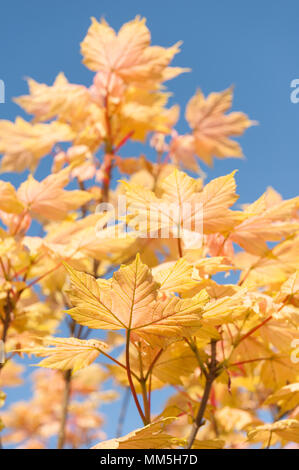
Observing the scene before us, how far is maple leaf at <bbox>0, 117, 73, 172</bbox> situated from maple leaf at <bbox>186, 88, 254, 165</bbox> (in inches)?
17.1

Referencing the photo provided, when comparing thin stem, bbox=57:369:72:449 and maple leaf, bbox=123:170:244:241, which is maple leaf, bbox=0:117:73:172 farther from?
maple leaf, bbox=123:170:244:241

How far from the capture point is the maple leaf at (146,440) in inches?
22.5

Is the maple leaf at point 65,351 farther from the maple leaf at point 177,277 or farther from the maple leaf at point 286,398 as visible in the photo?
the maple leaf at point 286,398

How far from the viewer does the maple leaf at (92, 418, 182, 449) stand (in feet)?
1.87

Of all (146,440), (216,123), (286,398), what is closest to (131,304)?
(146,440)

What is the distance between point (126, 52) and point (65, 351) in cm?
98

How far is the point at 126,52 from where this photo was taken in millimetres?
1326

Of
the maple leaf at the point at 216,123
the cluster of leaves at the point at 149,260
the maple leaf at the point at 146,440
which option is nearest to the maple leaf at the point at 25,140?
the cluster of leaves at the point at 149,260

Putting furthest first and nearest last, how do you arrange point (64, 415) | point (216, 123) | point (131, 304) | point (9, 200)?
point (216, 123), point (64, 415), point (9, 200), point (131, 304)

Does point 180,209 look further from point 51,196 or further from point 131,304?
point 51,196

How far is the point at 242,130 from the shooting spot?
1.56m

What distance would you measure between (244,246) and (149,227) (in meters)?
0.19

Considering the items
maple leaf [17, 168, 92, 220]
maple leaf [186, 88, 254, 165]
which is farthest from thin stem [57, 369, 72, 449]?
maple leaf [186, 88, 254, 165]
